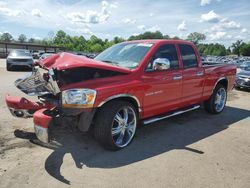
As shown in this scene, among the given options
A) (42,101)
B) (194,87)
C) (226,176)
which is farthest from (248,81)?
(42,101)

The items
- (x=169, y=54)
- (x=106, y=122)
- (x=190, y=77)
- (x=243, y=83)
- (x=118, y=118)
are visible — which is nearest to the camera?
(x=106, y=122)

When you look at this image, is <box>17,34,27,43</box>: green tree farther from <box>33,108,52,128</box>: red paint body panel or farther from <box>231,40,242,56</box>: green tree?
<box>33,108,52,128</box>: red paint body panel

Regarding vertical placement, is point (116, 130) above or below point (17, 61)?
below

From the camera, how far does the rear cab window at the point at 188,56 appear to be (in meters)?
5.69

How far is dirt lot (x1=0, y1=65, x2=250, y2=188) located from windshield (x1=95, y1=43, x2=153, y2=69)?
1.50m

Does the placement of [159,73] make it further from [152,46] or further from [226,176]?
[226,176]

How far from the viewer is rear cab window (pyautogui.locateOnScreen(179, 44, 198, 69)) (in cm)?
569

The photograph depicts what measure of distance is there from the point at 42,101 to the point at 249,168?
368cm

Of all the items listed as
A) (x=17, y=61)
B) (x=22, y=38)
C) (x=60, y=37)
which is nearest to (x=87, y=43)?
(x=60, y=37)

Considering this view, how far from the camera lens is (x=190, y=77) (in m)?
5.78

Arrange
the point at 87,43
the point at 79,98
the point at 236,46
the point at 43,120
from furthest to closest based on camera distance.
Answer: the point at 236,46, the point at 87,43, the point at 79,98, the point at 43,120

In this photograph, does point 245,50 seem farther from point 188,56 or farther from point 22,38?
point 188,56

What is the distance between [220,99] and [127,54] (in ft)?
11.7

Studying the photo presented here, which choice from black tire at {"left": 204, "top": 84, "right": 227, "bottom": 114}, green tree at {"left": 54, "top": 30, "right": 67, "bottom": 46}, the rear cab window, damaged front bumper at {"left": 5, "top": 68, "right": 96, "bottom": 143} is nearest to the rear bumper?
black tire at {"left": 204, "top": 84, "right": 227, "bottom": 114}
